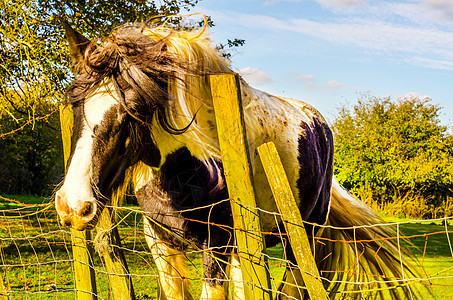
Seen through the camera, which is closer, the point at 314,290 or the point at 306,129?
the point at 314,290

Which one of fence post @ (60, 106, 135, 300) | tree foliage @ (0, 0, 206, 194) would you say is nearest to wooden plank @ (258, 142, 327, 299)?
fence post @ (60, 106, 135, 300)

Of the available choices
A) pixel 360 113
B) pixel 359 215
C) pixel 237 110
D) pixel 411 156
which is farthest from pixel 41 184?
pixel 237 110

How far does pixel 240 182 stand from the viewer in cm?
204

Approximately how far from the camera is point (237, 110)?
2047 mm

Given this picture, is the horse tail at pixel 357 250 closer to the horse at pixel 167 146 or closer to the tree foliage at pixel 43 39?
the horse at pixel 167 146

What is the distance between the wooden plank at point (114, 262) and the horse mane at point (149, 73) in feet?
2.66

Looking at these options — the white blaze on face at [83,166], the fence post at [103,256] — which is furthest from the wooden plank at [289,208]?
the fence post at [103,256]

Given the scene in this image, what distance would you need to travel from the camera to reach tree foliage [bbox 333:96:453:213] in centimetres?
2062

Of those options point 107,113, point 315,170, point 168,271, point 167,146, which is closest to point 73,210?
point 107,113

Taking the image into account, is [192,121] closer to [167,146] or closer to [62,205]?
[167,146]

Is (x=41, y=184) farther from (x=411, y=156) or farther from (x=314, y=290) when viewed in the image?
(x=314, y=290)

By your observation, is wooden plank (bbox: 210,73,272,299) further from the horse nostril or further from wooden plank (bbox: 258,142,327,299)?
the horse nostril

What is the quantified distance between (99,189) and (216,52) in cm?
122

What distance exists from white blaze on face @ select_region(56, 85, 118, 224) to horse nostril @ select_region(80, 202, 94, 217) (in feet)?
0.06
